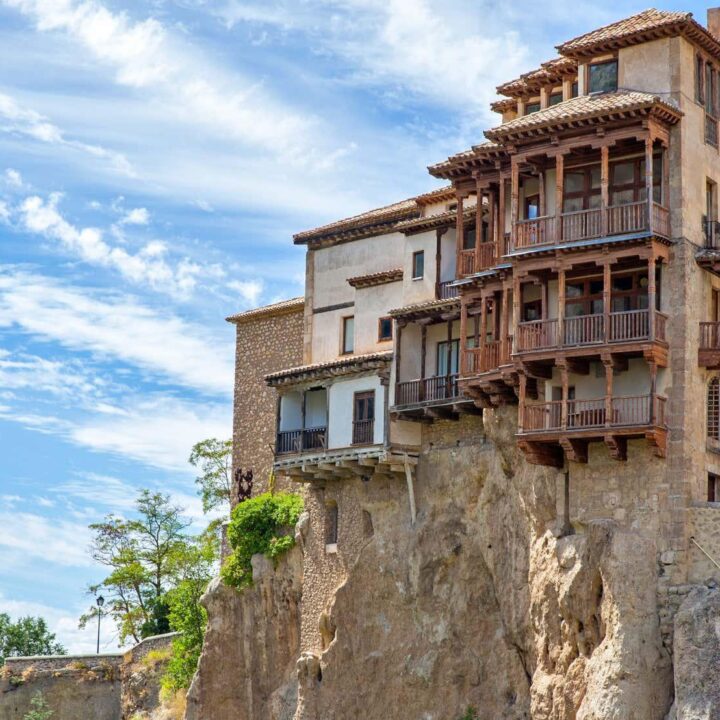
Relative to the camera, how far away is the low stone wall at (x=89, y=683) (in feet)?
240

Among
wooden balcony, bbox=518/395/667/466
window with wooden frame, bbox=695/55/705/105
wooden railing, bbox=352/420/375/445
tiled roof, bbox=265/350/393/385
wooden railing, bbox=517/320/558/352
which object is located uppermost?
window with wooden frame, bbox=695/55/705/105

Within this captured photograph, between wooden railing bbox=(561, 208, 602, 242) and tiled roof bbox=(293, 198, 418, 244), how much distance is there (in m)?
12.1

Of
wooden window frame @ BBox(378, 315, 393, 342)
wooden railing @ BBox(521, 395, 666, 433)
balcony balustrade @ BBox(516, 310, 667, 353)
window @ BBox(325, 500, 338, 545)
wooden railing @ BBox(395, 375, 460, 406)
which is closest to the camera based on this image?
wooden railing @ BBox(521, 395, 666, 433)

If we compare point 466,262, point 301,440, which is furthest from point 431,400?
point 301,440

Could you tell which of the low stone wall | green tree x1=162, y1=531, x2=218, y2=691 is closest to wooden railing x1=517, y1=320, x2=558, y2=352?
green tree x1=162, y1=531, x2=218, y2=691

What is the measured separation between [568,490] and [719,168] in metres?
10.3

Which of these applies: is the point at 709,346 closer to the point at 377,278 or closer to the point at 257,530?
the point at 377,278

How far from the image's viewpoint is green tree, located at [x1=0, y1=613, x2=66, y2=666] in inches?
3627

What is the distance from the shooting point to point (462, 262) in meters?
53.0

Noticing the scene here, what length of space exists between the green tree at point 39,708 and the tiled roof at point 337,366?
24.9 m

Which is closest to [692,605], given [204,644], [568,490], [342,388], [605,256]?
[568,490]

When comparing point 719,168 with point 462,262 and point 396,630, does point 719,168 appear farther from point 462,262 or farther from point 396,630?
point 396,630

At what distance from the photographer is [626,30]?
162ft

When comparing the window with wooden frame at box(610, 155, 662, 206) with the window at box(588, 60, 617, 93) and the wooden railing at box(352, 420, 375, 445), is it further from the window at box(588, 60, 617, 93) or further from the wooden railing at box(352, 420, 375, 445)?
the wooden railing at box(352, 420, 375, 445)
